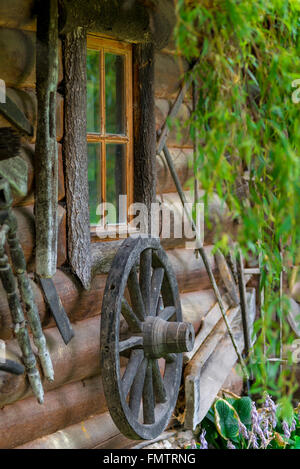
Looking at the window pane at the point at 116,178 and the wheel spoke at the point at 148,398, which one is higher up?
the window pane at the point at 116,178

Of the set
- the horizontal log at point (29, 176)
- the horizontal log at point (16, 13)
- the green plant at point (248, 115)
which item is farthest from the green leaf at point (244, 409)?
the horizontal log at point (16, 13)

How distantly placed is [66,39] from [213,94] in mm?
968

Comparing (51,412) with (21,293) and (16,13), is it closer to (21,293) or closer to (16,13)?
(21,293)

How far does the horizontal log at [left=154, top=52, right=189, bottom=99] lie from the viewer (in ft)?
13.4

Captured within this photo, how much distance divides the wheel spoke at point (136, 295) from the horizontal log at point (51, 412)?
49 centimetres

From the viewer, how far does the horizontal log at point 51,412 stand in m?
3.04

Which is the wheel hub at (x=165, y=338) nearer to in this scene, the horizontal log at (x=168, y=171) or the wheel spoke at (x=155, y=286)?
the wheel spoke at (x=155, y=286)

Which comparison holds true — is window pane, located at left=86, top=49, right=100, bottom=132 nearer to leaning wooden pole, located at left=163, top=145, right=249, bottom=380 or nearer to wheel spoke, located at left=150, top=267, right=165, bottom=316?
leaning wooden pole, located at left=163, top=145, right=249, bottom=380

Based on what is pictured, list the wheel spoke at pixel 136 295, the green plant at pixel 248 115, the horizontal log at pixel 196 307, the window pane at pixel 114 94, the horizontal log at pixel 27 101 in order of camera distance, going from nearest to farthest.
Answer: the green plant at pixel 248 115 < the horizontal log at pixel 27 101 < the wheel spoke at pixel 136 295 < the window pane at pixel 114 94 < the horizontal log at pixel 196 307

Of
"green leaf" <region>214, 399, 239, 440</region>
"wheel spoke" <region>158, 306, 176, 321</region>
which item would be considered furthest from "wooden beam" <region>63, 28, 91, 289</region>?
"green leaf" <region>214, 399, 239, 440</region>

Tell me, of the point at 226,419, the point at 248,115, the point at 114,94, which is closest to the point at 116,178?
the point at 114,94

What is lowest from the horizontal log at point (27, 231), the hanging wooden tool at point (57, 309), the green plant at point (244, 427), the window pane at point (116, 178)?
the green plant at point (244, 427)

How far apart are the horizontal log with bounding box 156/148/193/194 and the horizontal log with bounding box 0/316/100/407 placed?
3.39ft
